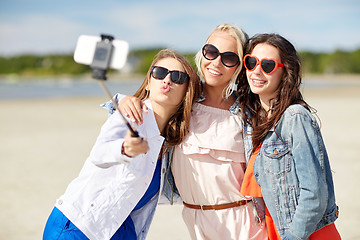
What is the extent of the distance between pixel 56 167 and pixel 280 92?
297 inches

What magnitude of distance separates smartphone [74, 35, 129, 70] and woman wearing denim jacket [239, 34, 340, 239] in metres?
1.35

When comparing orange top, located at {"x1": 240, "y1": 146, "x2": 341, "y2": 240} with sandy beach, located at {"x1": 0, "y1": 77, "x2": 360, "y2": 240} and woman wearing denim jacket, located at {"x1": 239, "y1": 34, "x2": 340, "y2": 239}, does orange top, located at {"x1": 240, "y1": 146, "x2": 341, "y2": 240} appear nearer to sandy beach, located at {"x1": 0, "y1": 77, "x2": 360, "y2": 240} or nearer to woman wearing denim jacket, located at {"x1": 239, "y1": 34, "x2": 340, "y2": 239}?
woman wearing denim jacket, located at {"x1": 239, "y1": 34, "x2": 340, "y2": 239}

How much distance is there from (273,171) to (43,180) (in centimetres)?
674

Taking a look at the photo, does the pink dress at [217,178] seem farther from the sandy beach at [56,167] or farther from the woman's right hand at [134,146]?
the sandy beach at [56,167]

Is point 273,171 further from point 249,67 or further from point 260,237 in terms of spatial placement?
point 249,67

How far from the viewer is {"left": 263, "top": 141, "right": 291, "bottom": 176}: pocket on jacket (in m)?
2.94

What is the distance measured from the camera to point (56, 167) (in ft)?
31.7

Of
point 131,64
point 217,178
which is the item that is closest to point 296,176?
point 217,178

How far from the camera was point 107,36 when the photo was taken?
2180 mm

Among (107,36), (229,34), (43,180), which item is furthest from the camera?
(43,180)

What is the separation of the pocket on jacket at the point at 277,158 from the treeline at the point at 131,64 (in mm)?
98204

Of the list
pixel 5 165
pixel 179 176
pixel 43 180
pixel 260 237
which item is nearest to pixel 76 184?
pixel 179 176

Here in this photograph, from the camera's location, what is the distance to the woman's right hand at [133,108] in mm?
3004

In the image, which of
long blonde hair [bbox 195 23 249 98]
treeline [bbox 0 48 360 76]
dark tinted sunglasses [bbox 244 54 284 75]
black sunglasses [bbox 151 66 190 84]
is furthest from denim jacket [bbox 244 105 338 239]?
treeline [bbox 0 48 360 76]
